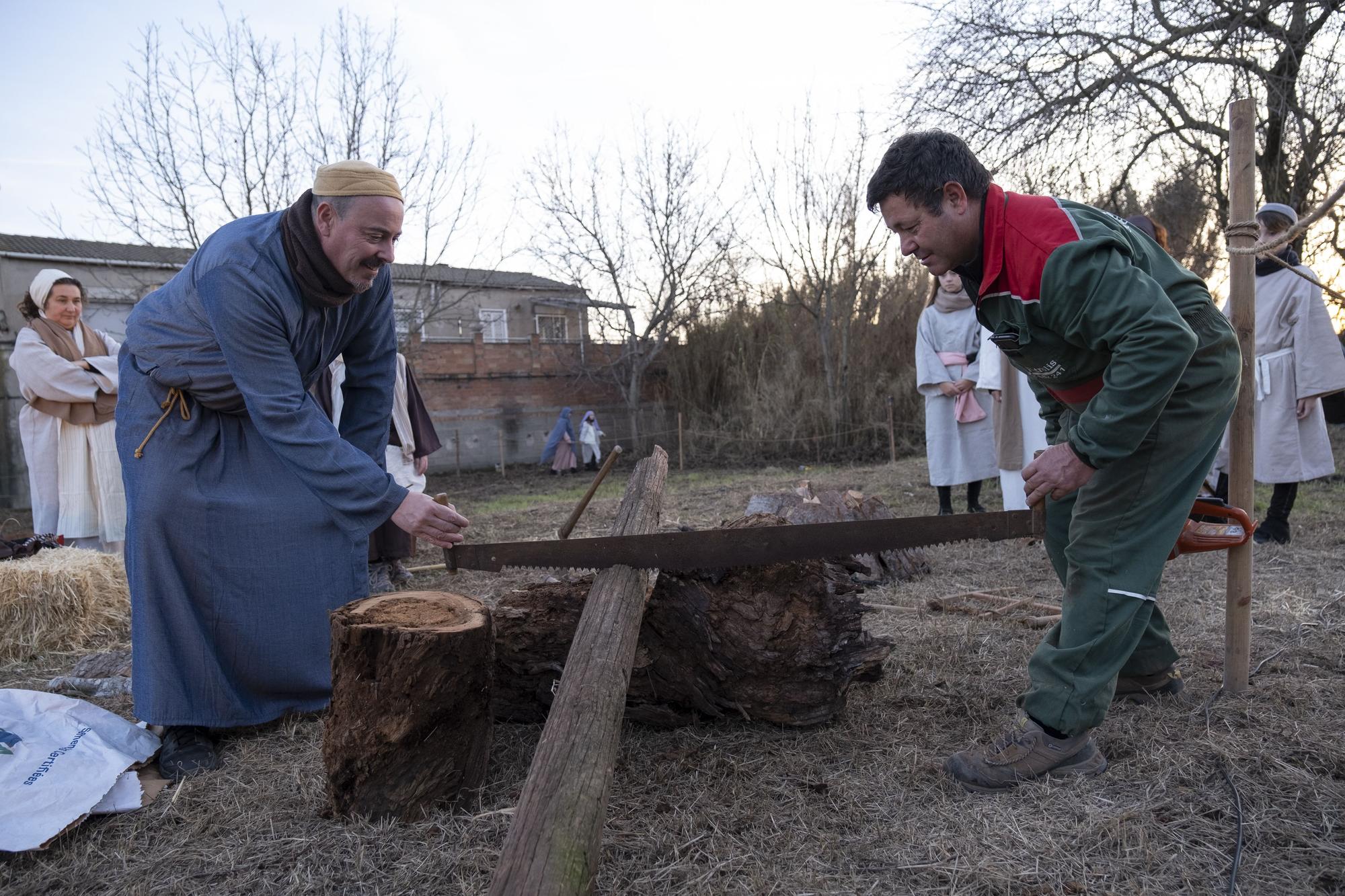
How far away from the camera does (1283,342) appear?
5859mm

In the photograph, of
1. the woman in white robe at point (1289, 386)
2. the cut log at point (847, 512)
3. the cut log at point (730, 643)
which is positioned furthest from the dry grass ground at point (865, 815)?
the woman in white robe at point (1289, 386)

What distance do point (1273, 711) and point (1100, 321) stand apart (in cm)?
167

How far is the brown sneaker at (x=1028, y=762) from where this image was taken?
8.13 feet

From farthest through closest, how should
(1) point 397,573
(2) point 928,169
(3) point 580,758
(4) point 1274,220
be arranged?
(1) point 397,573, (4) point 1274,220, (2) point 928,169, (3) point 580,758

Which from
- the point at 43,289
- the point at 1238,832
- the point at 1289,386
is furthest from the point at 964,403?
the point at 43,289

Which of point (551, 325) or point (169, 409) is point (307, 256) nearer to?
point (169, 409)

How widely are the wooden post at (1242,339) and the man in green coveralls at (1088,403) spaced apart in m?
0.50

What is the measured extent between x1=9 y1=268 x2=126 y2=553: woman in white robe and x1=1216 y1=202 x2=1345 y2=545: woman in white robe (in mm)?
7775

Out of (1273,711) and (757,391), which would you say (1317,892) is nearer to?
(1273,711)

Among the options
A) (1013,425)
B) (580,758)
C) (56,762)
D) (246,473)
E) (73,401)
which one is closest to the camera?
(580,758)

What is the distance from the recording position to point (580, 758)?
1981 millimetres

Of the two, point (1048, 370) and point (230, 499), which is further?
point (230, 499)

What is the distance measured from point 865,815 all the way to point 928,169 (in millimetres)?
1854

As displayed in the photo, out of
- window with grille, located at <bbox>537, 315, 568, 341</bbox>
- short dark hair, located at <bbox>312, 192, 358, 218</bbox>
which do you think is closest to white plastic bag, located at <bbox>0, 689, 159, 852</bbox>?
short dark hair, located at <bbox>312, 192, 358, 218</bbox>
